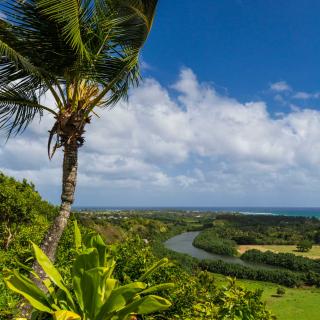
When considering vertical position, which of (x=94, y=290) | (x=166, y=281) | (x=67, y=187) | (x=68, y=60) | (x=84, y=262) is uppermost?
(x=68, y=60)

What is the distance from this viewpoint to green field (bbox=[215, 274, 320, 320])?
1898 inches

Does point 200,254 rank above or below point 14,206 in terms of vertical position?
below

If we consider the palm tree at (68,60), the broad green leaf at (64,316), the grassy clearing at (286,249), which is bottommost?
the grassy clearing at (286,249)

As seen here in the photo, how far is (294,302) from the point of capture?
178 ft

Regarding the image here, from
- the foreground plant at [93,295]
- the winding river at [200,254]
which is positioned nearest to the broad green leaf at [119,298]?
the foreground plant at [93,295]

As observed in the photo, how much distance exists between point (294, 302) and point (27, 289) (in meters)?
57.5

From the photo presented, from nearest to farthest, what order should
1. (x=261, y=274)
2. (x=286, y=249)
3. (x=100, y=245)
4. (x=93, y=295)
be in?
(x=93, y=295) < (x=100, y=245) < (x=261, y=274) < (x=286, y=249)

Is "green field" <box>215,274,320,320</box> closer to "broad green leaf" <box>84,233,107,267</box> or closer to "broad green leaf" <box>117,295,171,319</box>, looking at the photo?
"broad green leaf" <box>84,233,107,267</box>

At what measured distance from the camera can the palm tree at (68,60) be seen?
20.5 feet

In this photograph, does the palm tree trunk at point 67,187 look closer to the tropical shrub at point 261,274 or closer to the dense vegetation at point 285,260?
the tropical shrub at point 261,274

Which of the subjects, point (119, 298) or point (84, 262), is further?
point (84, 262)

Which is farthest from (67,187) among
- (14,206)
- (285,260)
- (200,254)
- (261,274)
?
(200,254)

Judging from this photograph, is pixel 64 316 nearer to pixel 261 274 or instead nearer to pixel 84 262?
pixel 84 262

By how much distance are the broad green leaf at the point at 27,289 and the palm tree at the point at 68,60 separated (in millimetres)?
3026
